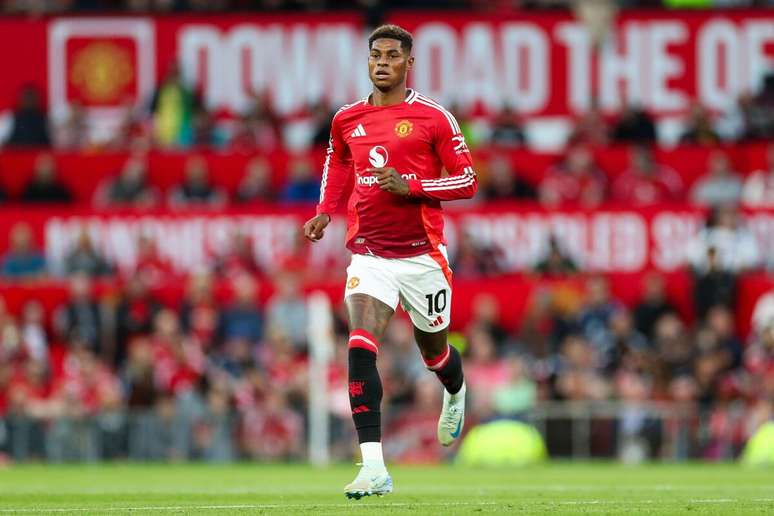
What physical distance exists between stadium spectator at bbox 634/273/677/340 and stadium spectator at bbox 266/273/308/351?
4.00 metres

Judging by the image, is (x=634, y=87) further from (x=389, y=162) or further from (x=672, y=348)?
(x=389, y=162)

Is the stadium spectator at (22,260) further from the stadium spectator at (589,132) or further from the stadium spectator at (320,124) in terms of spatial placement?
the stadium spectator at (589,132)

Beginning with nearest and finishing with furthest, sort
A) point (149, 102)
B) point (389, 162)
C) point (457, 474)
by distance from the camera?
1. point (389, 162)
2. point (457, 474)
3. point (149, 102)

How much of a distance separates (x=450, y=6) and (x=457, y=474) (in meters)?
13.3

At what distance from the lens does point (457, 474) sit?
52.8 ft

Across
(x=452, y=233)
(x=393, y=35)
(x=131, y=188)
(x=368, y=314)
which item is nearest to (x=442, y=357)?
(x=368, y=314)

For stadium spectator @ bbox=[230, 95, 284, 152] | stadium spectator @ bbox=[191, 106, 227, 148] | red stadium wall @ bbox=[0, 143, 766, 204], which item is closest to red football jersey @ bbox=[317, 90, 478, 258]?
red stadium wall @ bbox=[0, 143, 766, 204]

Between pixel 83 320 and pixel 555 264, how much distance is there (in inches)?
233

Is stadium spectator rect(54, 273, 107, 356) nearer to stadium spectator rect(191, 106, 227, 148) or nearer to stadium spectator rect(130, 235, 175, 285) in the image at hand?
stadium spectator rect(130, 235, 175, 285)

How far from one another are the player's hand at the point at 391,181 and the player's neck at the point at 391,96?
0.52 metres

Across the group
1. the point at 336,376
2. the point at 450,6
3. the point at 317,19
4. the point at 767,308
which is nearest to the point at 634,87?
the point at 450,6

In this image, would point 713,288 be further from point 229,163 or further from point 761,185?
point 229,163

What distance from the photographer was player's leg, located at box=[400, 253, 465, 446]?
429 inches

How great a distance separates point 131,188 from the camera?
957 inches
